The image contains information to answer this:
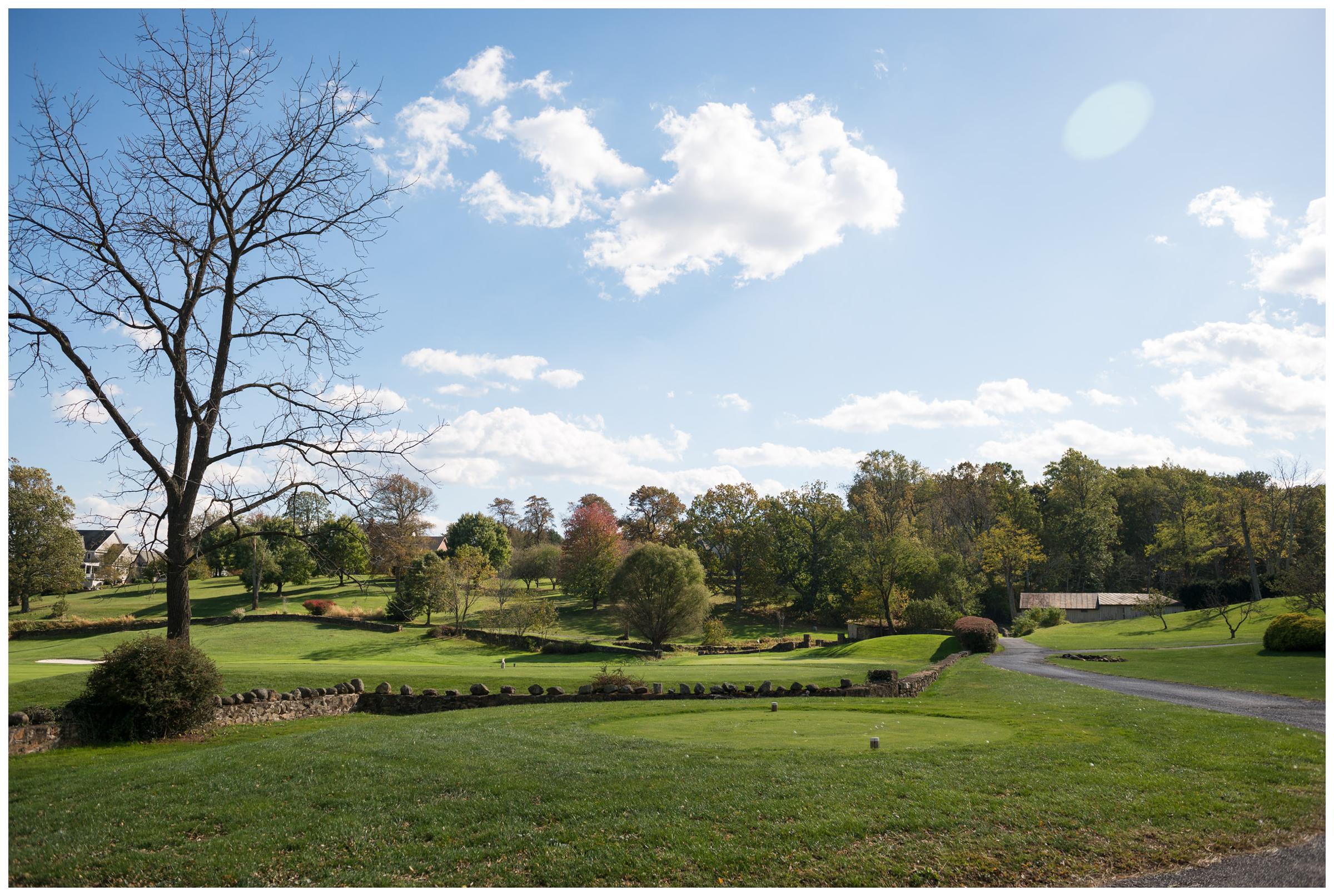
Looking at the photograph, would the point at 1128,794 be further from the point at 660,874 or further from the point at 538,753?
the point at 538,753

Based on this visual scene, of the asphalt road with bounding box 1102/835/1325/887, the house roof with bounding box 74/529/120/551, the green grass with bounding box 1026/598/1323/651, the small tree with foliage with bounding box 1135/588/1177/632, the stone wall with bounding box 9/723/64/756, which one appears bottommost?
the green grass with bounding box 1026/598/1323/651

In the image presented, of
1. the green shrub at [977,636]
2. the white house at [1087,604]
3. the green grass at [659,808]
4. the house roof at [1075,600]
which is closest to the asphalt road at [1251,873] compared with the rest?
the green grass at [659,808]

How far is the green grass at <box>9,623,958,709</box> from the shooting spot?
64.8 ft

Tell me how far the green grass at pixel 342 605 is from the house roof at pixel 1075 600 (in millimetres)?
15604

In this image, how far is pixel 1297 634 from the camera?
24.8 metres

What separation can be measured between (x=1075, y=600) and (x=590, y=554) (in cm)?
3788

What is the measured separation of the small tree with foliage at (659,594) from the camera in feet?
125

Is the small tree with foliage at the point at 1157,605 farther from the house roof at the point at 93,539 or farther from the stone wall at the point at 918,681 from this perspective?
the house roof at the point at 93,539

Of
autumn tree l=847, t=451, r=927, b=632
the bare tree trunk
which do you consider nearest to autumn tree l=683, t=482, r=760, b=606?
autumn tree l=847, t=451, r=927, b=632

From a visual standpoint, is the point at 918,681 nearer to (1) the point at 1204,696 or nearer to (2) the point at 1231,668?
(1) the point at 1204,696

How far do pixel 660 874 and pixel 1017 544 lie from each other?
5499cm

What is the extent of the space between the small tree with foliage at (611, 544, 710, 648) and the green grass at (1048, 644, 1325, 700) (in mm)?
17264

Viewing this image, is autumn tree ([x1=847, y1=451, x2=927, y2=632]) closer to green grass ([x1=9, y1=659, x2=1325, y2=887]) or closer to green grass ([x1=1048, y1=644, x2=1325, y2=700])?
green grass ([x1=1048, y1=644, x2=1325, y2=700])

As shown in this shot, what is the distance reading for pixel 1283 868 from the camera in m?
5.77
